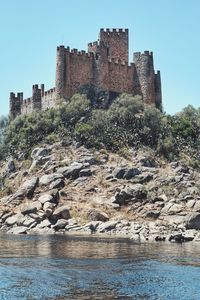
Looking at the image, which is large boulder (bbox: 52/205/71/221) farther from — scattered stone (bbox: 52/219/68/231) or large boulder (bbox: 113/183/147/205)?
large boulder (bbox: 113/183/147/205)

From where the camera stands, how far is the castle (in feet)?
248

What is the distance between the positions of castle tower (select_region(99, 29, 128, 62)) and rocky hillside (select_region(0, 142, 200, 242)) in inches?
636

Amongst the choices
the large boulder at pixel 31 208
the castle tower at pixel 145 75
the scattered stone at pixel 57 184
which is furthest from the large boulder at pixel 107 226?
the castle tower at pixel 145 75

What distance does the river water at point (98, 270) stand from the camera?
2372cm

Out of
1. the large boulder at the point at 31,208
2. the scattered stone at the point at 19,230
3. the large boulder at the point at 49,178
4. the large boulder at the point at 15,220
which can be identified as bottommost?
the scattered stone at the point at 19,230

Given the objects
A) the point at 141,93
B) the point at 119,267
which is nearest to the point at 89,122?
the point at 141,93

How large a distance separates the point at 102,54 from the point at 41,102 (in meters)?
10.8

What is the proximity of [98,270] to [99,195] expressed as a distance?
32.5 m

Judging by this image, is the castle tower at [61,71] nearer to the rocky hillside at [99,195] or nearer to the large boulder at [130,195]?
the rocky hillside at [99,195]

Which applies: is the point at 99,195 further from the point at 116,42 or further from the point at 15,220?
the point at 116,42

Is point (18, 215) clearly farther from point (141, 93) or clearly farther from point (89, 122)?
point (141, 93)

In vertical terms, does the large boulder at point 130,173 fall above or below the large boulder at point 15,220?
above

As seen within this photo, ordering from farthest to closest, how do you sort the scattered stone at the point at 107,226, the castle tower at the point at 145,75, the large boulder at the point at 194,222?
the castle tower at the point at 145,75 → the scattered stone at the point at 107,226 → the large boulder at the point at 194,222

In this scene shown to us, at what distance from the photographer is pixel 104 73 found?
3041 inches
